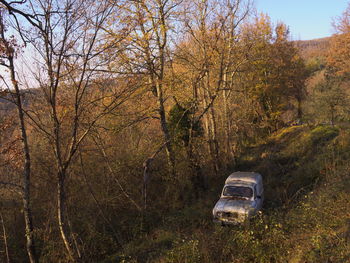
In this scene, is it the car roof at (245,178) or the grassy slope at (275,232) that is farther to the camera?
the car roof at (245,178)

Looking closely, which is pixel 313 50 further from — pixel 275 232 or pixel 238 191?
pixel 275 232

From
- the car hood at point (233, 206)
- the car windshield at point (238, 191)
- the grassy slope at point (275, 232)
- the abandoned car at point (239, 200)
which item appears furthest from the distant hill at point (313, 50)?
the car hood at point (233, 206)

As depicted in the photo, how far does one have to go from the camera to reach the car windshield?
1020 cm

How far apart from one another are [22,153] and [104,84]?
3.47 meters

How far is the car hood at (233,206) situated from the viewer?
30.3 feet

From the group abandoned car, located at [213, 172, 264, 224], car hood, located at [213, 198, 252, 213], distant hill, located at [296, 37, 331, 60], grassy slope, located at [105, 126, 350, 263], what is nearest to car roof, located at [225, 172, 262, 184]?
abandoned car, located at [213, 172, 264, 224]

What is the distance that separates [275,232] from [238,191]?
4.51 meters

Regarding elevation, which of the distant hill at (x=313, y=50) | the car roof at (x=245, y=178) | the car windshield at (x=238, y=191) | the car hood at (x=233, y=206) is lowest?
the car hood at (x=233, y=206)

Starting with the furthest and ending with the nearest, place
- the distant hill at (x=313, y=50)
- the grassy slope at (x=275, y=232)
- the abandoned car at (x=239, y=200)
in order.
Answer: the distant hill at (x=313, y=50) → the abandoned car at (x=239, y=200) → the grassy slope at (x=275, y=232)

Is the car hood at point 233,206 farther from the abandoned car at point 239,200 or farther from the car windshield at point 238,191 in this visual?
the car windshield at point 238,191

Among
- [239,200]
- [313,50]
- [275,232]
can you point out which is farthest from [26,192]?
[313,50]

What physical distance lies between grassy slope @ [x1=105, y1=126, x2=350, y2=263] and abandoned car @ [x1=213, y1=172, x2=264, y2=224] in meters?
0.57

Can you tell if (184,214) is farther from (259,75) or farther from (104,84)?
(259,75)

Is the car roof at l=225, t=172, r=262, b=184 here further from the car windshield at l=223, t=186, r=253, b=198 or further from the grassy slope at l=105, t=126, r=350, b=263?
the grassy slope at l=105, t=126, r=350, b=263
